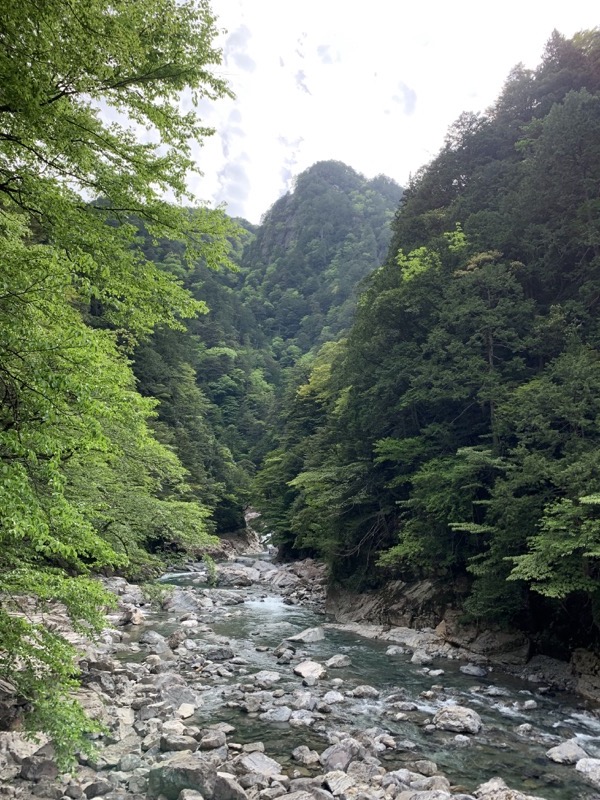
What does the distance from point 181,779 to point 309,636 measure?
11021 mm

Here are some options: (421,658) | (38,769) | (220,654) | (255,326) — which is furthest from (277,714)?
(255,326)

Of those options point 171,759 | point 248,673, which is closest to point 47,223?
point 171,759

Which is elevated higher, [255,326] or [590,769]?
[255,326]

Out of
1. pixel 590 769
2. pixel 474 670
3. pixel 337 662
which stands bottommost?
pixel 337 662

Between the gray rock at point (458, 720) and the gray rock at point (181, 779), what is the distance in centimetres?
521

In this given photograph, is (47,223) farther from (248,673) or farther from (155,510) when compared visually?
(248,673)

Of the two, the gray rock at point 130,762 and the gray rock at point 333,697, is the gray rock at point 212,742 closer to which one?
the gray rock at point 130,762

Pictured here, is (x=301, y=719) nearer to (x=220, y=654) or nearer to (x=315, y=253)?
(x=220, y=654)

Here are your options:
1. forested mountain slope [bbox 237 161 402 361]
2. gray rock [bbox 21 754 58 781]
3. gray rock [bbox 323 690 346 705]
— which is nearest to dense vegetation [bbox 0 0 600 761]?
gray rock [bbox 21 754 58 781]

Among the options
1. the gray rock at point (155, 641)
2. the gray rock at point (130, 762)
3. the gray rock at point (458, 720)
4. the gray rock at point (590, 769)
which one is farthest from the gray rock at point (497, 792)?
the gray rock at point (155, 641)

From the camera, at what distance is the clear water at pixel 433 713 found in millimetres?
8859

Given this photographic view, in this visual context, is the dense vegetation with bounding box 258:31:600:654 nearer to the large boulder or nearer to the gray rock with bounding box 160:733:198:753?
the large boulder

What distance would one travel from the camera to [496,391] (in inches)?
715

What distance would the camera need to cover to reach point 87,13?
4609 mm
